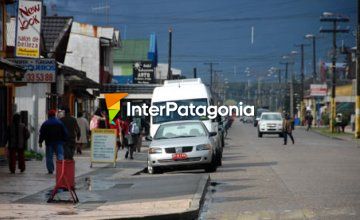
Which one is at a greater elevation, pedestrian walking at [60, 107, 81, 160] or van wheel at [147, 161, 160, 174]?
pedestrian walking at [60, 107, 81, 160]

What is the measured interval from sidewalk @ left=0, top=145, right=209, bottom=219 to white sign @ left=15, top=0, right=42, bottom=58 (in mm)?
3390

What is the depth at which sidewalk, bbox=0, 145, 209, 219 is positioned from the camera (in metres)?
16.4

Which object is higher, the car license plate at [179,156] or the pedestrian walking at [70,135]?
the pedestrian walking at [70,135]

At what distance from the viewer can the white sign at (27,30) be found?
91.2ft

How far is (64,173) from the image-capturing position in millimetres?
18328

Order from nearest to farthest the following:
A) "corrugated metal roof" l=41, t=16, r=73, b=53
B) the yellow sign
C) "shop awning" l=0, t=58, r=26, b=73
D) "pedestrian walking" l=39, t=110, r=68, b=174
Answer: "shop awning" l=0, t=58, r=26, b=73, "pedestrian walking" l=39, t=110, r=68, b=174, the yellow sign, "corrugated metal roof" l=41, t=16, r=73, b=53

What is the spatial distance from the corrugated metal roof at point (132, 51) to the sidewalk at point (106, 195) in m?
68.7

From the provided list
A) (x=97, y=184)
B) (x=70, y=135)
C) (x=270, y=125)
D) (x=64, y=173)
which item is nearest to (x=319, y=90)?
(x=270, y=125)

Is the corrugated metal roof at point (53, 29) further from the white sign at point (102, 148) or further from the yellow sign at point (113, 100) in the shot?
the white sign at point (102, 148)

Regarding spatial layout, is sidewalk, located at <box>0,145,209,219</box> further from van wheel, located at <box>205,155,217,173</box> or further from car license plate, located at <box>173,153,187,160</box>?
van wheel, located at <box>205,155,217,173</box>

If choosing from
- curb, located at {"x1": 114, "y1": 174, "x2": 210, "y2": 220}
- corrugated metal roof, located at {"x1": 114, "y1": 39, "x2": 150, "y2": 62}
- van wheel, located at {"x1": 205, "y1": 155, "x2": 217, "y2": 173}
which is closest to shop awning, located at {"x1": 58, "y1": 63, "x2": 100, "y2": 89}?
van wheel, located at {"x1": 205, "y1": 155, "x2": 217, "y2": 173}

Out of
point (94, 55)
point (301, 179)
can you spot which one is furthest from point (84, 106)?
point (301, 179)

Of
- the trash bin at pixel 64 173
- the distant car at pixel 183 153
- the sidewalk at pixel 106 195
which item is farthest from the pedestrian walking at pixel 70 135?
the trash bin at pixel 64 173

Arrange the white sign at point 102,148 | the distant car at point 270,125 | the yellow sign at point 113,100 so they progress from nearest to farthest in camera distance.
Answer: the yellow sign at point 113,100, the white sign at point 102,148, the distant car at point 270,125
